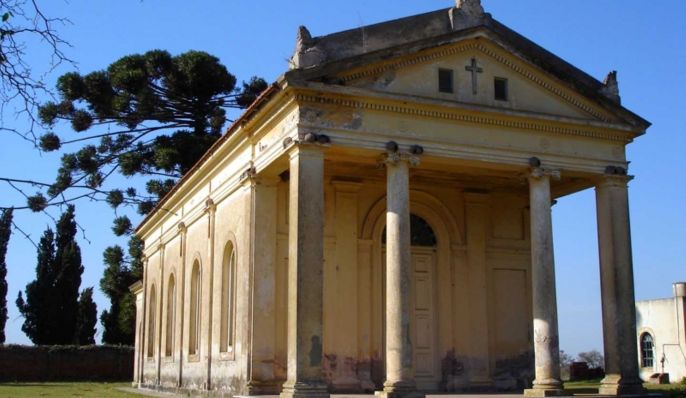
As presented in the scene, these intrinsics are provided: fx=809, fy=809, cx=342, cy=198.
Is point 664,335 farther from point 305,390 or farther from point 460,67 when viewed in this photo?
point 305,390

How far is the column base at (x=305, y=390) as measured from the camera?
1491 centimetres

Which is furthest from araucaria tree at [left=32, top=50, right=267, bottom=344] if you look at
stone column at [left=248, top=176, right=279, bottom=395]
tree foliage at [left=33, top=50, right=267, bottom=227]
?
stone column at [left=248, top=176, right=279, bottom=395]

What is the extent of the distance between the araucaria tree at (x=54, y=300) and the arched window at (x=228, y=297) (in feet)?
93.0

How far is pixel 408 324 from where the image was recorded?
16031 mm

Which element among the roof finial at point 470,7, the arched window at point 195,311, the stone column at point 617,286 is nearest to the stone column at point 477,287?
the stone column at point 617,286

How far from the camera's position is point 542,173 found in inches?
712

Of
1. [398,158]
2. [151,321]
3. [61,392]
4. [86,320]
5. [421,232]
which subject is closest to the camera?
[398,158]

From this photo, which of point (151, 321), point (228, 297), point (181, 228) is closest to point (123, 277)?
point (151, 321)

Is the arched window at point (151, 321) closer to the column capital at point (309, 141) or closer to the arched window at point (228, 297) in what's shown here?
the arched window at point (228, 297)

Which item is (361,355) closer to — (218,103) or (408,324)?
(408,324)

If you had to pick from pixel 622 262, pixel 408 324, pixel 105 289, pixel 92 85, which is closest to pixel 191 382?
pixel 408 324

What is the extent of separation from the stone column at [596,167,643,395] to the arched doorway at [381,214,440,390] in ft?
14.3

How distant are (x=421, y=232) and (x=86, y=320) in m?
34.4

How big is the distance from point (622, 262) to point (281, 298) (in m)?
7.89
